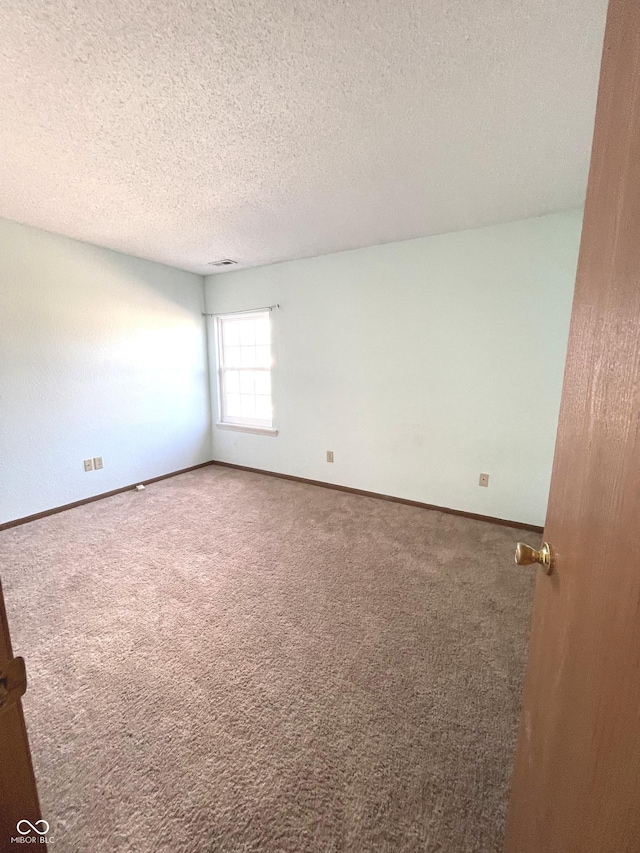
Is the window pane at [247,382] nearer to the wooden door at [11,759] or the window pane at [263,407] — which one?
the window pane at [263,407]

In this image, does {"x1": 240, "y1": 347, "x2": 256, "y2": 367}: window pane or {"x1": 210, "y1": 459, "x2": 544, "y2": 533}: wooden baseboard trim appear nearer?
{"x1": 210, "y1": 459, "x2": 544, "y2": 533}: wooden baseboard trim

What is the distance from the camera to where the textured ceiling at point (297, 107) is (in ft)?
3.56

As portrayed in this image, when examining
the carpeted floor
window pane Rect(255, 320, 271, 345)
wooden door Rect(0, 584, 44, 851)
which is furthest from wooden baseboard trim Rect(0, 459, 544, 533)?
wooden door Rect(0, 584, 44, 851)

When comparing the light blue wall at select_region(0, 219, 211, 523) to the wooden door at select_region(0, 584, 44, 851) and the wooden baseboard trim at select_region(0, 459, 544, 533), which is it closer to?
the wooden baseboard trim at select_region(0, 459, 544, 533)

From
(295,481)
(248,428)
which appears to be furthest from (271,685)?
(248,428)

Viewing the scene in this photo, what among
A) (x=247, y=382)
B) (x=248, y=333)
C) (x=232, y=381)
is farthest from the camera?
(x=232, y=381)

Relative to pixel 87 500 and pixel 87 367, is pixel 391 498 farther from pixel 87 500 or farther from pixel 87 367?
pixel 87 367

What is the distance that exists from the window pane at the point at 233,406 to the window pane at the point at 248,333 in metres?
0.66

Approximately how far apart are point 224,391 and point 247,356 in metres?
0.58

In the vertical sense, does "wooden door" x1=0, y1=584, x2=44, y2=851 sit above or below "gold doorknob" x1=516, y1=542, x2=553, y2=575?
below

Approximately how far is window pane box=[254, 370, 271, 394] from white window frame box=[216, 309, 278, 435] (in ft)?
0.14

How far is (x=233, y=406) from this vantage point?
14.4 feet

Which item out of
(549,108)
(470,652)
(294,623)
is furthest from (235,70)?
(470,652)

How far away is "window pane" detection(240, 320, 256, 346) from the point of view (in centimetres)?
404
